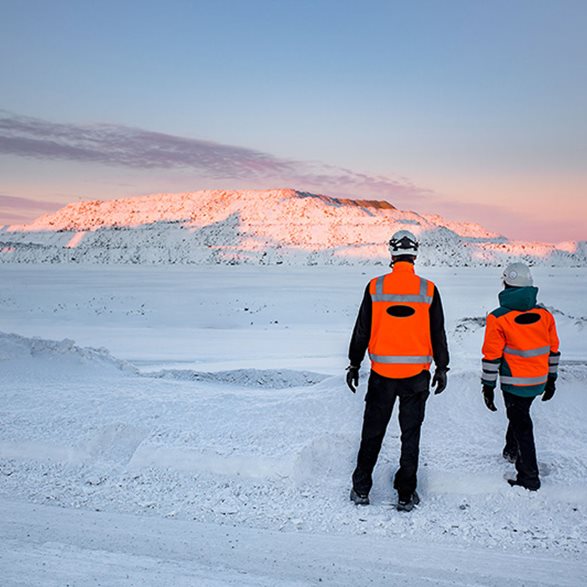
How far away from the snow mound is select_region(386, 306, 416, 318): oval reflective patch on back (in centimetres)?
553

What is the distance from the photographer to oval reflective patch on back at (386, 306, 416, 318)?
4.34 metres

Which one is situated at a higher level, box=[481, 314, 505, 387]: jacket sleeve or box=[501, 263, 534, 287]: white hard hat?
box=[501, 263, 534, 287]: white hard hat

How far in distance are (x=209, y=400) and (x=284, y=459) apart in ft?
5.33

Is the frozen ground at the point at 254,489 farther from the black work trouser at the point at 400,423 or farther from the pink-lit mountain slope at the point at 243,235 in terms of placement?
the pink-lit mountain slope at the point at 243,235

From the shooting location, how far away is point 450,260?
358 ft

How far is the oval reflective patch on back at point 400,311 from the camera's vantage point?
4.34 meters

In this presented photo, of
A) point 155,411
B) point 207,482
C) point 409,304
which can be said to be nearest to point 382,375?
point 409,304

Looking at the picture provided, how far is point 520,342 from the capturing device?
14.9 ft

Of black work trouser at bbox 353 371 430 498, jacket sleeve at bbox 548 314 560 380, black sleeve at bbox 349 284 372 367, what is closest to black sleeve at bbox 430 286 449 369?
black work trouser at bbox 353 371 430 498

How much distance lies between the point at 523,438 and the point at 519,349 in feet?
2.29

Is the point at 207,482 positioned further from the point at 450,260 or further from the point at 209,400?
the point at 450,260

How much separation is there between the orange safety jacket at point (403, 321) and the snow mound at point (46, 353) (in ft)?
17.9

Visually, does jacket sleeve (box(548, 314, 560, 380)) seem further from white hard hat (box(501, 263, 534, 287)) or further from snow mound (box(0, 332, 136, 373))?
snow mound (box(0, 332, 136, 373))

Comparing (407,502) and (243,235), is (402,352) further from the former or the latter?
(243,235)
